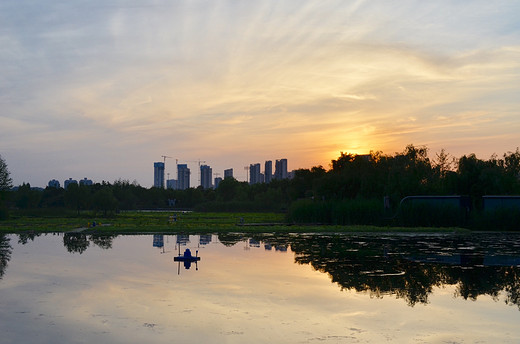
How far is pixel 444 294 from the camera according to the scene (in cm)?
1641

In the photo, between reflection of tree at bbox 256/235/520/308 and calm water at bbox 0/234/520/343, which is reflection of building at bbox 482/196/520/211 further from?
calm water at bbox 0/234/520/343

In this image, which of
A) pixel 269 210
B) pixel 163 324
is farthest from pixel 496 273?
pixel 269 210

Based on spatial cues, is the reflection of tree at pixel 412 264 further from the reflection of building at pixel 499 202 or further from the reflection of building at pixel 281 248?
the reflection of building at pixel 499 202

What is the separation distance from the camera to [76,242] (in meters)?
34.6

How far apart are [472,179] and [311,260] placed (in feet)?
111

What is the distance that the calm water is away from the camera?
11812mm

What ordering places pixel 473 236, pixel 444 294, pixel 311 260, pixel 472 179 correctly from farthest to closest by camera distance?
pixel 472 179
pixel 473 236
pixel 311 260
pixel 444 294

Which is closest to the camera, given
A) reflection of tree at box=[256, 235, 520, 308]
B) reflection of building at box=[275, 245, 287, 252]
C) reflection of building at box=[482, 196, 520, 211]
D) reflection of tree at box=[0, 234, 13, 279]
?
reflection of tree at box=[256, 235, 520, 308]

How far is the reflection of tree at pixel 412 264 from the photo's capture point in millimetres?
17266

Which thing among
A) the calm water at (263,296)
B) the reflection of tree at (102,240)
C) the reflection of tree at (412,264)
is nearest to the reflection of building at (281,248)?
the calm water at (263,296)

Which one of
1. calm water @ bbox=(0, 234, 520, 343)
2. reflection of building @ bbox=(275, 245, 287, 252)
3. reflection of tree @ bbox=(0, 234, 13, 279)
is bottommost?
calm water @ bbox=(0, 234, 520, 343)

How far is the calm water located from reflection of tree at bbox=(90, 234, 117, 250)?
2456 mm

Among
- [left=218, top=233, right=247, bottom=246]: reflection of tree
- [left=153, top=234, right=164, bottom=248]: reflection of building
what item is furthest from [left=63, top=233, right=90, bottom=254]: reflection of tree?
[left=218, top=233, right=247, bottom=246]: reflection of tree

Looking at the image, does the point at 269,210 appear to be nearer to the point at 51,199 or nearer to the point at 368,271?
the point at 51,199
